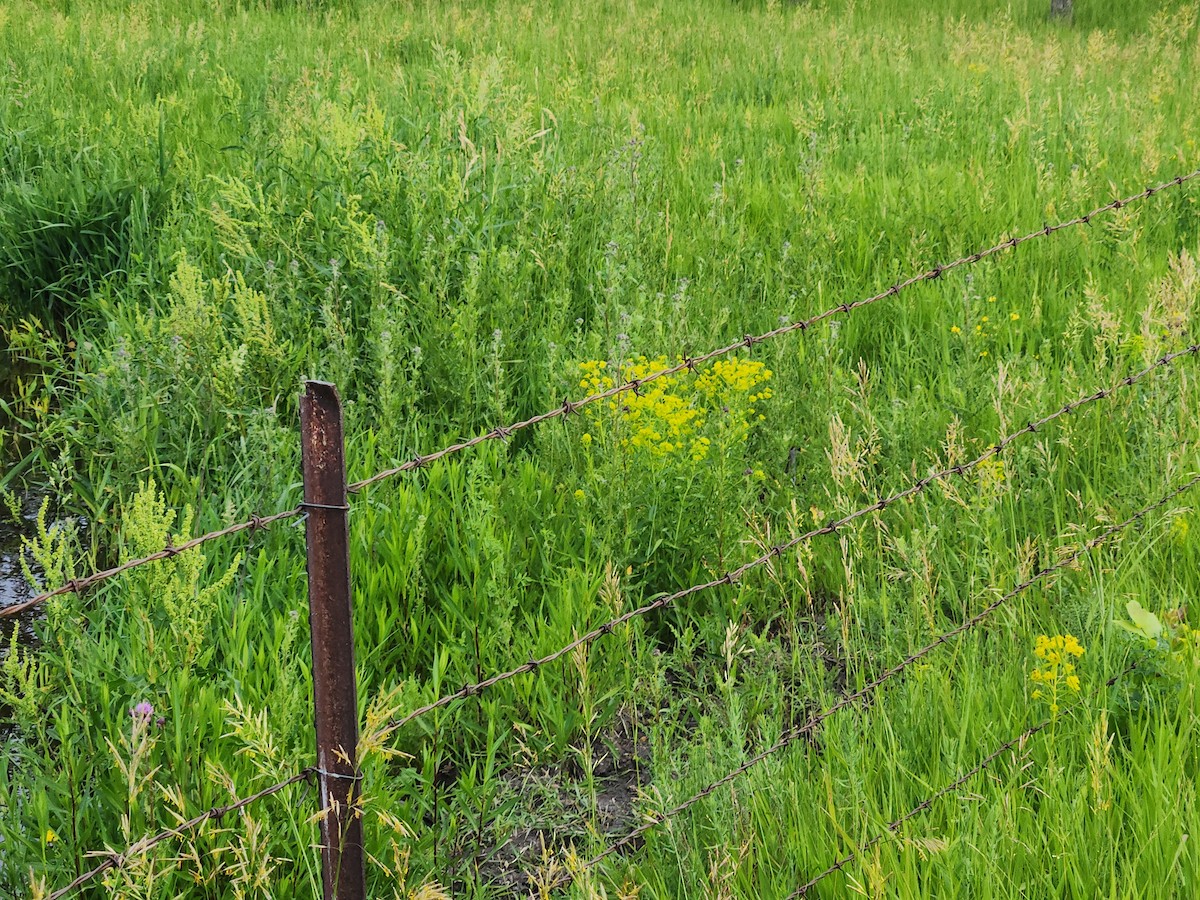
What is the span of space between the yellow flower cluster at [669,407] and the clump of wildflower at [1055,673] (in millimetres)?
1152

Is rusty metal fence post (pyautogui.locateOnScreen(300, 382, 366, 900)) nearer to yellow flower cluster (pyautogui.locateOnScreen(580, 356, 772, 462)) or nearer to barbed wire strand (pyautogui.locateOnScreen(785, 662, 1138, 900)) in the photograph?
barbed wire strand (pyautogui.locateOnScreen(785, 662, 1138, 900))

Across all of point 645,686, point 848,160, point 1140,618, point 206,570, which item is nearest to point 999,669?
point 1140,618

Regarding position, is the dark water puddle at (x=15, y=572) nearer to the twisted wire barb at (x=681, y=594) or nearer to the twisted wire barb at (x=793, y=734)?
the twisted wire barb at (x=681, y=594)

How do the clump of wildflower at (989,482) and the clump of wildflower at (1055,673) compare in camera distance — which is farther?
the clump of wildflower at (989,482)

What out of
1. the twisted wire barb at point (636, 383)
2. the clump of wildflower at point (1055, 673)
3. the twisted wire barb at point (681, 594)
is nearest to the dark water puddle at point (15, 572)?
the twisted wire barb at point (636, 383)

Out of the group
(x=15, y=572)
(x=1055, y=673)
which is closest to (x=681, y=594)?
(x=1055, y=673)

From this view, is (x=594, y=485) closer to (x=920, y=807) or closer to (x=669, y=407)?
(x=669, y=407)

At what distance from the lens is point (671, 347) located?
4098 millimetres

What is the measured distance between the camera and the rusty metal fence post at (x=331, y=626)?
1755mm

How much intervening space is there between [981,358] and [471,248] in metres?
2.18

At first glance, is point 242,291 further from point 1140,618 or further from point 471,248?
point 1140,618

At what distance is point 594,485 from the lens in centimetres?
346

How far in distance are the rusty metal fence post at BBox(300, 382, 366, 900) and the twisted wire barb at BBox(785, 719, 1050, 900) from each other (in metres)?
0.88

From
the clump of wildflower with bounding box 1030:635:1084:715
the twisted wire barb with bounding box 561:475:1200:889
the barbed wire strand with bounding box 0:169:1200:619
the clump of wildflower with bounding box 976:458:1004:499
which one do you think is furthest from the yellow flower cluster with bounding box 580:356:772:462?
the clump of wildflower with bounding box 1030:635:1084:715
